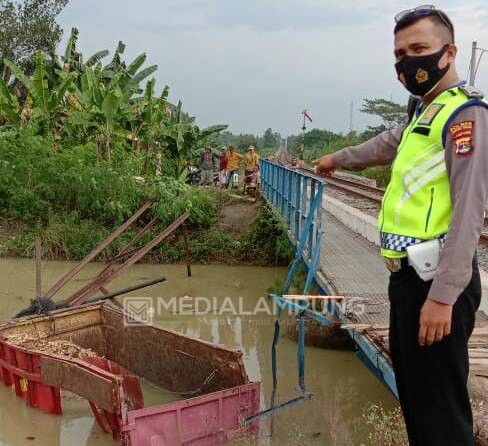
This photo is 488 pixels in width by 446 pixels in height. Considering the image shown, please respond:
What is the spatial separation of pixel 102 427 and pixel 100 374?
109cm

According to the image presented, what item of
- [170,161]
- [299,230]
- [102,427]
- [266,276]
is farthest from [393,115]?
[102,427]

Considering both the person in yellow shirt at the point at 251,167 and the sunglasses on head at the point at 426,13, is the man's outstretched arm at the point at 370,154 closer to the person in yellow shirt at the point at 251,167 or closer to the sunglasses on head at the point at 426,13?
the sunglasses on head at the point at 426,13

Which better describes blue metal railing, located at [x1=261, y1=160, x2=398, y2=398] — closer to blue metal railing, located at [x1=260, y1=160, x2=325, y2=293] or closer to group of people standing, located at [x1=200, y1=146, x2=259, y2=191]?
blue metal railing, located at [x1=260, y1=160, x2=325, y2=293]

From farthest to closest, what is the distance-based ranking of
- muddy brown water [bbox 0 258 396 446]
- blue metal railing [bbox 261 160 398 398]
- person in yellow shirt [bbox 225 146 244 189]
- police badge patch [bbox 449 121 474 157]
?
1. person in yellow shirt [bbox 225 146 244 189]
2. muddy brown water [bbox 0 258 396 446]
3. blue metal railing [bbox 261 160 398 398]
4. police badge patch [bbox 449 121 474 157]

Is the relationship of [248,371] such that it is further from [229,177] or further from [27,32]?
[27,32]

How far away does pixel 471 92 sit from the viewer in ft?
5.86

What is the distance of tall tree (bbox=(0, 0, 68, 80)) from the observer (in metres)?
21.4

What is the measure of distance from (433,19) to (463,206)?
605 mm

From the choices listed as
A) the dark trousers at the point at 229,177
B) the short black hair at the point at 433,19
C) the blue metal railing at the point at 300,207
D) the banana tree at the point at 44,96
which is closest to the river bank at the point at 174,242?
the blue metal railing at the point at 300,207

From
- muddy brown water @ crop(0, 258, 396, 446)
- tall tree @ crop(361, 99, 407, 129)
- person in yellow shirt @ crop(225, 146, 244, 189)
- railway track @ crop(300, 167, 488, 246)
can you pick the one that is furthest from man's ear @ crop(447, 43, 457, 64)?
tall tree @ crop(361, 99, 407, 129)

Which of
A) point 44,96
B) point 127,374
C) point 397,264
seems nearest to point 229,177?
point 44,96

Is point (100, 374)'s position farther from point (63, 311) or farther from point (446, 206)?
point (446, 206)

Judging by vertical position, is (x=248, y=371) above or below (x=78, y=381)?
below

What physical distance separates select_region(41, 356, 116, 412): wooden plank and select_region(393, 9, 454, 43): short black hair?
344cm
